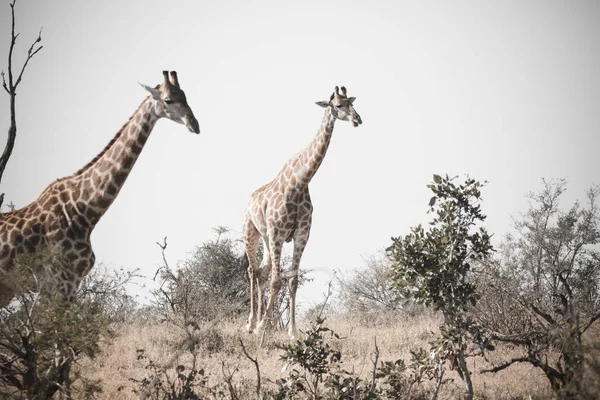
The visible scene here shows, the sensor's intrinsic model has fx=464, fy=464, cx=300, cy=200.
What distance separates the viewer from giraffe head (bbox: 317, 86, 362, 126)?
8414mm

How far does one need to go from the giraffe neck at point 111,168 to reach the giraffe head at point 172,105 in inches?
4.3

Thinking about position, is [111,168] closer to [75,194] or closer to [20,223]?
[75,194]

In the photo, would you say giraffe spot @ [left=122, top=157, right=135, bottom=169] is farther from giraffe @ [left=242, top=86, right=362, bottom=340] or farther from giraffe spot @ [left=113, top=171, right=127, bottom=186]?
giraffe @ [left=242, top=86, right=362, bottom=340]

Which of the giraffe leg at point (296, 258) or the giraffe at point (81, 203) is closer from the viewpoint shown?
the giraffe at point (81, 203)

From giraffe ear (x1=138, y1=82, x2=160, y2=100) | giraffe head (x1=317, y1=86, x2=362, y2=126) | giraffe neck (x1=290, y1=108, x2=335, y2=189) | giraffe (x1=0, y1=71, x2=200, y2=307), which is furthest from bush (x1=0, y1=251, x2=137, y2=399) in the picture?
giraffe head (x1=317, y1=86, x2=362, y2=126)

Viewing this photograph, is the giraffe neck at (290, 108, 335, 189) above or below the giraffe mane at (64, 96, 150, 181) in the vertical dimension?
above

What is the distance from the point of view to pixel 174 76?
19.5 ft

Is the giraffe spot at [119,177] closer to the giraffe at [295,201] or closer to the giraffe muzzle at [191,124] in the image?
the giraffe muzzle at [191,124]

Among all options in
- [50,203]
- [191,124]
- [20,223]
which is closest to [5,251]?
[20,223]

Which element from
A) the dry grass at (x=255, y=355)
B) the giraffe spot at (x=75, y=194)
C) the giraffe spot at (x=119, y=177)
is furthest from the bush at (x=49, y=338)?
the giraffe spot at (x=119, y=177)

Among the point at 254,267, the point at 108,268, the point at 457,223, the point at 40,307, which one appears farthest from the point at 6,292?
the point at 108,268

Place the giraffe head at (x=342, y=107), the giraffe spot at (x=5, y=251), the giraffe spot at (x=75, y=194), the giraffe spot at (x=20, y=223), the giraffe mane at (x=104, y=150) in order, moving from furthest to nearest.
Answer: the giraffe head at (x=342, y=107) → the giraffe mane at (x=104, y=150) → the giraffe spot at (x=75, y=194) → the giraffe spot at (x=20, y=223) → the giraffe spot at (x=5, y=251)

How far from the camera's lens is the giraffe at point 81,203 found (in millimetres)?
4926

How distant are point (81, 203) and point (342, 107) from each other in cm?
498
